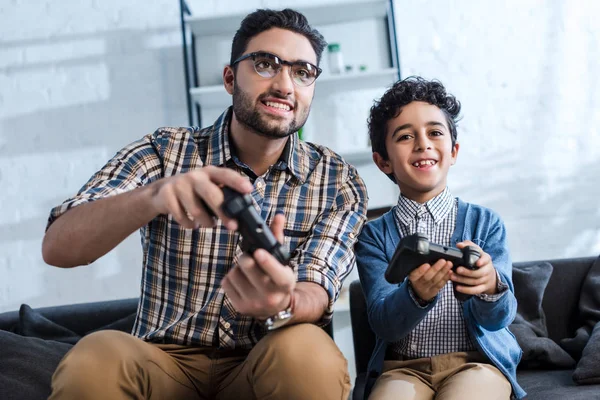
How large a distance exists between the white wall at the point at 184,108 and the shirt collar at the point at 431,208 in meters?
1.20

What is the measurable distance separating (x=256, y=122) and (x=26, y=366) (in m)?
0.84

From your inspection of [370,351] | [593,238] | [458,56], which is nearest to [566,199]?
[593,238]

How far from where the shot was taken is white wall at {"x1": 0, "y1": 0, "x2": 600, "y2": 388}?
279 cm

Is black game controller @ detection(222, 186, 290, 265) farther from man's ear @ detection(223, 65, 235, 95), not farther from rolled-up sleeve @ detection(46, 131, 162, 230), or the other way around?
man's ear @ detection(223, 65, 235, 95)

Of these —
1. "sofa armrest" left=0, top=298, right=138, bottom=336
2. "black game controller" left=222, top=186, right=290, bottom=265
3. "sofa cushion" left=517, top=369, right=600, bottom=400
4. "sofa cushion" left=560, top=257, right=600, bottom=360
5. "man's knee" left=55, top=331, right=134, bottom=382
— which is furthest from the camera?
"sofa armrest" left=0, top=298, right=138, bottom=336

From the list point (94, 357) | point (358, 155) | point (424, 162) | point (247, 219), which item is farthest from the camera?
point (358, 155)

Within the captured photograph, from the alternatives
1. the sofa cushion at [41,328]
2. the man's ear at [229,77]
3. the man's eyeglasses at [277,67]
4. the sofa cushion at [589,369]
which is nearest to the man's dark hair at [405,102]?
the man's eyeglasses at [277,67]

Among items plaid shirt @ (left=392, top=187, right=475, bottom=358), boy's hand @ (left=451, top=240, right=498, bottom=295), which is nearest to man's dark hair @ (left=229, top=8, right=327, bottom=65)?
plaid shirt @ (left=392, top=187, right=475, bottom=358)

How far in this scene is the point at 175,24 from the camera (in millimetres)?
2891

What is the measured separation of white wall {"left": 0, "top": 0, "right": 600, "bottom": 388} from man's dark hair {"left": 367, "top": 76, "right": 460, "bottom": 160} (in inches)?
42.7

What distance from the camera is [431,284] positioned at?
1.23 m

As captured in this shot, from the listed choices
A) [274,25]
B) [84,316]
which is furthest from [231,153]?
[84,316]

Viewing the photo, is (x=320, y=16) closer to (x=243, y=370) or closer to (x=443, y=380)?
(x=443, y=380)

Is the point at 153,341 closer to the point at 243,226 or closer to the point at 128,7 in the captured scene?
the point at 243,226
